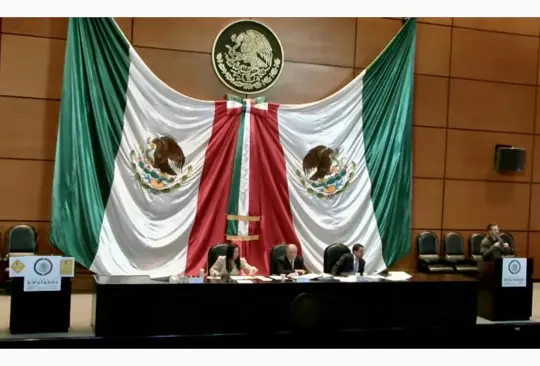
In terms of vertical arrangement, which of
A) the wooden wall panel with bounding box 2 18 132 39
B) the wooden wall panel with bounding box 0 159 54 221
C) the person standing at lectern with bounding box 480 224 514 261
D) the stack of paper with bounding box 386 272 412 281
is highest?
the wooden wall panel with bounding box 2 18 132 39

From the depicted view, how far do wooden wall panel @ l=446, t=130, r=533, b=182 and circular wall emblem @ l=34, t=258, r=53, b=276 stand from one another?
5.82 meters

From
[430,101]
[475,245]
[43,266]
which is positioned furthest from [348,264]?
[430,101]

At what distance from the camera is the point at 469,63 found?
28.4 ft

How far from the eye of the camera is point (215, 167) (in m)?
7.29

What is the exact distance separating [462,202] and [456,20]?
264 cm

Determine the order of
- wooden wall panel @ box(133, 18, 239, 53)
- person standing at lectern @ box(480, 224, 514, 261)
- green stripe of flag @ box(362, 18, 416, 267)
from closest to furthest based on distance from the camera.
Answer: wooden wall panel @ box(133, 18, 239, 53), person standing at lectern @ box(480, 224, 514, 261), green stripe of flag @ box(362, 18, 416, 267)

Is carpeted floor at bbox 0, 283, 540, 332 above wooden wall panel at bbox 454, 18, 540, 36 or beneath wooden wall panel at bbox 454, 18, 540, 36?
beneath

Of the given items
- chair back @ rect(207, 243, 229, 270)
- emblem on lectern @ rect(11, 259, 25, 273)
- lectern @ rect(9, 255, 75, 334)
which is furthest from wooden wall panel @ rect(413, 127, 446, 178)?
emblem on lectern @ rect(11, 259, 25, 273)

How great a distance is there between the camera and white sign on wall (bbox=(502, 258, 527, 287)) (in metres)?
6.09

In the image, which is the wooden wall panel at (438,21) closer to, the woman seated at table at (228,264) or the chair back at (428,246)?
the chair back at (428,246)

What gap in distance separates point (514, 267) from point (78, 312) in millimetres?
4452

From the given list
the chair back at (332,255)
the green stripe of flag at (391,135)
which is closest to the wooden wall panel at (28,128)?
the chair back at (332,255)

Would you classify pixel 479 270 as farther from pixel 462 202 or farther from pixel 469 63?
pixel 469 63

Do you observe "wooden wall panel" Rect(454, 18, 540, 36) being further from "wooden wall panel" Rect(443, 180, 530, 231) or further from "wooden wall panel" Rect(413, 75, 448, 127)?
"wooden wall panel" Rect(443, 180, 530, 231)
